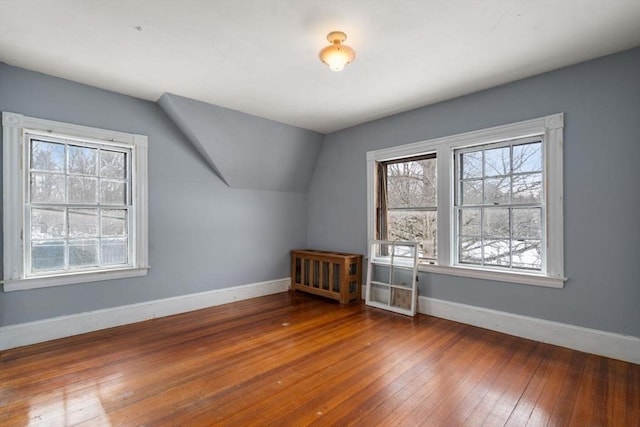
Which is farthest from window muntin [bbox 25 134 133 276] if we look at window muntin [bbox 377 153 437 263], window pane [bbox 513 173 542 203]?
window pane [bbox 513 173 542 203]

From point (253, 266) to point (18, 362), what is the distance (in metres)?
2.58

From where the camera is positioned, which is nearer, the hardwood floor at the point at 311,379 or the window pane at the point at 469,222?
the hardwood floor at the point at 311,379

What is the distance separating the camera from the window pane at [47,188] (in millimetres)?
2957

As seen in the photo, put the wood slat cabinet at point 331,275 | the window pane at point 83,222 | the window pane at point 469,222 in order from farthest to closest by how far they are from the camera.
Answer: the wood slat cabinet at point 331,275 → the window pane at point 469,222 → the window pane at point 83,222

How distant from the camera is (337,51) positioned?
2.30 m

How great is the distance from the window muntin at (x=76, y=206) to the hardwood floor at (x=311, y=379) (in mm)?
771

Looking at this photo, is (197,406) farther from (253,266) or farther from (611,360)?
(611,360)

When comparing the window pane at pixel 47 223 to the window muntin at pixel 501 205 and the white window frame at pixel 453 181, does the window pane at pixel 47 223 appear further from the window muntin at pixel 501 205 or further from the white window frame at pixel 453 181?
the window muntin at pixel 501 205

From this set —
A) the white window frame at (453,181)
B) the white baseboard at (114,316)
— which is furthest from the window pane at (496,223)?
the white baseboard at (114,316)

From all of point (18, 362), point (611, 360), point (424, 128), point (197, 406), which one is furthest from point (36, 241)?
point (611, 360)

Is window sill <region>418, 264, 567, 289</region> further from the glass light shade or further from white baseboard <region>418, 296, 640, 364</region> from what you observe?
the glass light shade

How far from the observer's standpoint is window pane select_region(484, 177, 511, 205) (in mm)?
3223

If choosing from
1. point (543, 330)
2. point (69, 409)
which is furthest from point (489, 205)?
point (69, 409)

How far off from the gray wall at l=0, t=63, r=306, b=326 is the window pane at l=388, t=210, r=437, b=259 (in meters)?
1.68
